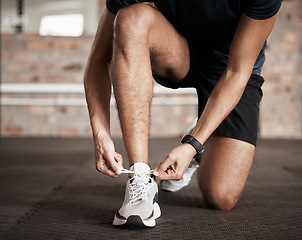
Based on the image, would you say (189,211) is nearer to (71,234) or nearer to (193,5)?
(71,234)

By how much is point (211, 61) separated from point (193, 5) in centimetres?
25

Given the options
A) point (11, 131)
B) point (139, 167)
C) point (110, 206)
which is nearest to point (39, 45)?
point (11, 131)

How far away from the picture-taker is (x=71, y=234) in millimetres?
960

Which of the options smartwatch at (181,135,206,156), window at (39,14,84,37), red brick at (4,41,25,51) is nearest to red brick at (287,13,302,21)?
window at (39,14,84,37)

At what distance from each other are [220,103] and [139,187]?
34 cm

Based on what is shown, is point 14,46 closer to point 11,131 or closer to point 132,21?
point 11,131

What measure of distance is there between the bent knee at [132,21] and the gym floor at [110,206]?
55 cm

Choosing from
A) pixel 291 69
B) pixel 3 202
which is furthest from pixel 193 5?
pixel 291 69

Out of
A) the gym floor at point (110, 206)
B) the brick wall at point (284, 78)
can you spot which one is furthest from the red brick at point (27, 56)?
the brick wall at point (284, 78)

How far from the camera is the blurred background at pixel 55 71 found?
3.95 meters

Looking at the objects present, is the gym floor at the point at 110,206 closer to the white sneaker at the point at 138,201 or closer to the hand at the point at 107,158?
the white sneaker at the point at 138,201

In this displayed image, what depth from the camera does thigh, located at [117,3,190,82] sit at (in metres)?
1.10

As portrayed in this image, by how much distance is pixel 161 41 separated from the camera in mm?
1231

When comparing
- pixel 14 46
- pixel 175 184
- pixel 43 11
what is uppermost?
pixel 43 11
